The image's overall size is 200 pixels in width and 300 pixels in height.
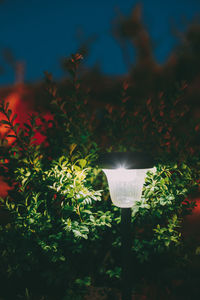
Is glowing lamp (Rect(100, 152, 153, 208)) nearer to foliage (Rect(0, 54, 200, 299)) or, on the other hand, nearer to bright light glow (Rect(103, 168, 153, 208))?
bright light glow (Rect(103, 168, 153, 208))

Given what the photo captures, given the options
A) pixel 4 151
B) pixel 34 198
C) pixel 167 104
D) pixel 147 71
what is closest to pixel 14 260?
pixel 34 198

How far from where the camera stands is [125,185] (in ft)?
6.93

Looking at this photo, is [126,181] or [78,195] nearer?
[126,181]

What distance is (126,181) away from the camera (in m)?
2.10

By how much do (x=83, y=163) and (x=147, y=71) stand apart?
32.7 feet

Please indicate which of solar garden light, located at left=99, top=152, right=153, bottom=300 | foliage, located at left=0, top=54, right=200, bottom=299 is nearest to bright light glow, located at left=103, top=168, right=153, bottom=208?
solar garden light, located at left=99, top=152, right=153, bottom=300

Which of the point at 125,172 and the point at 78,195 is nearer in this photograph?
the point at 125,172

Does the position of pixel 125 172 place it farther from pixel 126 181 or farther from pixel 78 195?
pixel 78 195

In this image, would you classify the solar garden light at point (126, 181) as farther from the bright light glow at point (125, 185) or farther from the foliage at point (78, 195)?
the foliage at point (78, 195)

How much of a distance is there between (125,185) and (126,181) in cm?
3

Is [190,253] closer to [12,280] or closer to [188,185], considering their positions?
[188,185]

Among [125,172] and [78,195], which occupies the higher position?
[125,172]

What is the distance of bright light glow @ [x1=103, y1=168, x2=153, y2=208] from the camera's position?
209 cm

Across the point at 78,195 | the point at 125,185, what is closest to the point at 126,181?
the point at 125,185
